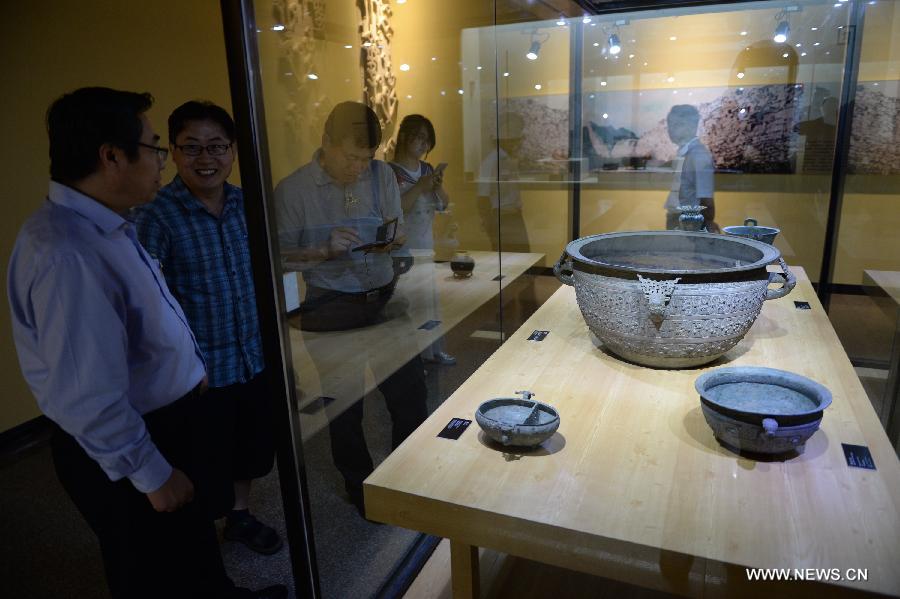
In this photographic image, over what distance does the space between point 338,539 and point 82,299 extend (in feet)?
3.68

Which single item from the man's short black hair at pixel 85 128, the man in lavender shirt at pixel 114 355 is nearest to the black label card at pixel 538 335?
the man in lavender shirt at pixel 114 355

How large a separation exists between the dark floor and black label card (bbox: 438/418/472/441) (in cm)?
41

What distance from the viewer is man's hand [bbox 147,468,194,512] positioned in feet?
4.04

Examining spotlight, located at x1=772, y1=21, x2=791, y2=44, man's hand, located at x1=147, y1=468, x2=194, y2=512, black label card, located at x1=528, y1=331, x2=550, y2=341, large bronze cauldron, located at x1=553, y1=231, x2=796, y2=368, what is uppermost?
spotlight, located at x1=772, y1=21, x2=791, y2=44

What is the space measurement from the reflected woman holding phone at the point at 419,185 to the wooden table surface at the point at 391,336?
6 cm

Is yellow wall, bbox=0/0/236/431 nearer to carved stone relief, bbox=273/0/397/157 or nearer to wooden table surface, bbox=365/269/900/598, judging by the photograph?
carved stone relief, bbox=273/0/397/157

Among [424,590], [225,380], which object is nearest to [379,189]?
[225,380]

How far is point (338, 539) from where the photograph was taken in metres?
1.91

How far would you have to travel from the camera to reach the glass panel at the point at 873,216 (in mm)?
2148

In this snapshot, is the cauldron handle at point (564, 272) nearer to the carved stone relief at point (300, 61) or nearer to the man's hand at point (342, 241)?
the man's hand at point (342, 241)

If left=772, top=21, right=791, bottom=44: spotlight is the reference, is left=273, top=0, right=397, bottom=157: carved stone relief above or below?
below

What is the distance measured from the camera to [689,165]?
362 centimetres

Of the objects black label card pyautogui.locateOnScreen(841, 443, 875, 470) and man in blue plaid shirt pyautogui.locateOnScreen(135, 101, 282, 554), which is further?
man in blue plaid shirt pyautogui.locateOnScreen(135, 101, 282, 554)

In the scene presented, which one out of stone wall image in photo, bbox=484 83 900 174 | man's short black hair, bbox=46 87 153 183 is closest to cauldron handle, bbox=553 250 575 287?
man's short black hair, bbox=46 87 153 183
